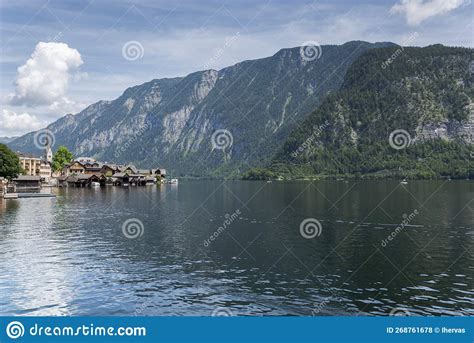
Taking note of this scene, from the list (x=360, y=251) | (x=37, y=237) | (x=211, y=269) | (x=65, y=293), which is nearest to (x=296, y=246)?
(x=360, y=251)

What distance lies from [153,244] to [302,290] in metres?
29.1

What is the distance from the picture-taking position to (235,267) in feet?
159

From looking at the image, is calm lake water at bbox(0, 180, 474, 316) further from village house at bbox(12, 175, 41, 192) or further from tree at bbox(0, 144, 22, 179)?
village house at bbox(12, 175, 41, 192)

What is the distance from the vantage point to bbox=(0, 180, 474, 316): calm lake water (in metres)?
35.7

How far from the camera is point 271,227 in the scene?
7875 cm

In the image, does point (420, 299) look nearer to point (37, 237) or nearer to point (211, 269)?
point (211, 269)

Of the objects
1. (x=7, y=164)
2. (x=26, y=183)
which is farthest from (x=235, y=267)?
(x=26, y=183)

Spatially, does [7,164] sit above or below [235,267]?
above

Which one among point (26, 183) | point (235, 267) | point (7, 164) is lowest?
point (235, 267)

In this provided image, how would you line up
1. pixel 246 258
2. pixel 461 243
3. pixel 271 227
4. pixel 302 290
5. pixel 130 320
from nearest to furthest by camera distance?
1. pixel 130 320
2. pixel 302 290
3. pixel 246 258
4. pixel 461 243
5. pixel 271 227

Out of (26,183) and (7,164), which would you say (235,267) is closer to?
(7,164)

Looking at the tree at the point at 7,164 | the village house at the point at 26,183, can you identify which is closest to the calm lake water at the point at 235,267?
the tree at the point at 7,164

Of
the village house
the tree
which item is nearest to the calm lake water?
the tree

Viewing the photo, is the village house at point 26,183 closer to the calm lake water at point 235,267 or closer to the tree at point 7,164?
the tree at point 7,164
